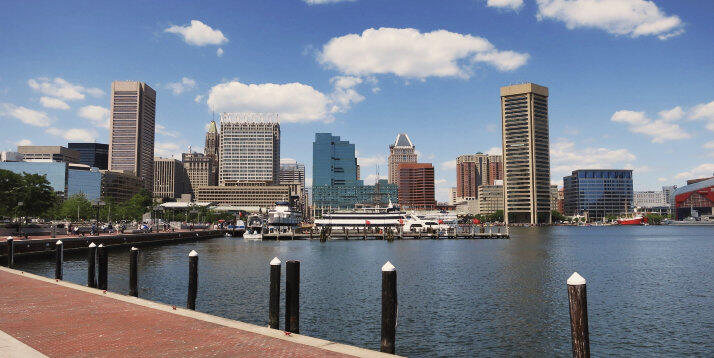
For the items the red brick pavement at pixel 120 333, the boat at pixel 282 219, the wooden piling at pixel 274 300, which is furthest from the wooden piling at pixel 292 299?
the boat at pixel 282 219

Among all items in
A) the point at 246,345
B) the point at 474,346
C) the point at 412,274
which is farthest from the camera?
the point at 412,274

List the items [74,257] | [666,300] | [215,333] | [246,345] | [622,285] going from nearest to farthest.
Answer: [246,345] < [215,333] < [666,300] < [622,285] < [74,257]

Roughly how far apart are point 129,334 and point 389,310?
8881 mm

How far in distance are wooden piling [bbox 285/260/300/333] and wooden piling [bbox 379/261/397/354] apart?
4.08 m

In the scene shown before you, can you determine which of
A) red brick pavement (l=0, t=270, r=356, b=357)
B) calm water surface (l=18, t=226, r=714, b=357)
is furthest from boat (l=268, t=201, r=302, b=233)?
red brick pavement (l=0, t=270, r=356, b=357)

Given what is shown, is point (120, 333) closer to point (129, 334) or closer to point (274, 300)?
point (129, 334)

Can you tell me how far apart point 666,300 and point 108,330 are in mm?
38877

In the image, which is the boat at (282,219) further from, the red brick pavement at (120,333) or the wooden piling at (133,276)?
the red brick pavement at (120,333)

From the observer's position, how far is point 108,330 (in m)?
16.7

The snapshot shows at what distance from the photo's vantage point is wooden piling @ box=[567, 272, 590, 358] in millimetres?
14117

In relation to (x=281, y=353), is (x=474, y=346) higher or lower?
lower

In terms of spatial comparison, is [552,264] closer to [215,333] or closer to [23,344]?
[215,333]

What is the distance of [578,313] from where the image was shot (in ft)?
46.6

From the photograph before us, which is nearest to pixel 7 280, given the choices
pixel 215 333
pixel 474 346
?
pixel 215 333
